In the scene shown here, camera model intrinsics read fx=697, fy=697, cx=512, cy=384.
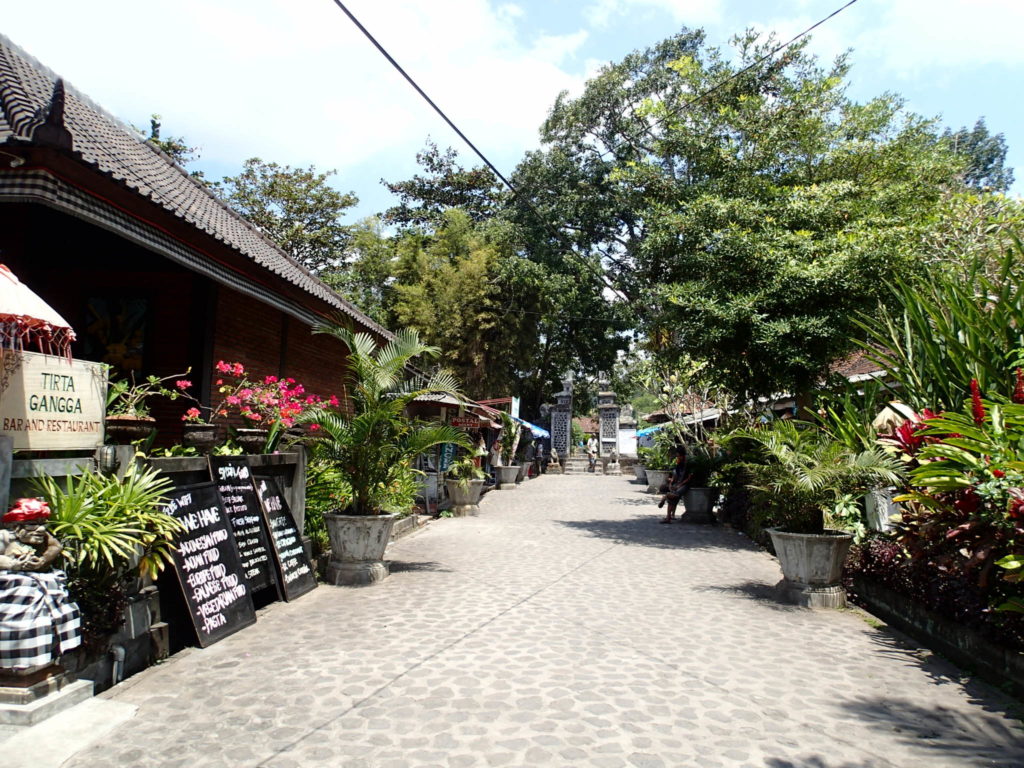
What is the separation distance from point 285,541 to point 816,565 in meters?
5.60

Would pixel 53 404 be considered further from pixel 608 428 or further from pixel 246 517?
pixel 608 428

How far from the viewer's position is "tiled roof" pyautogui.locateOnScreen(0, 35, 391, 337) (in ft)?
17.1

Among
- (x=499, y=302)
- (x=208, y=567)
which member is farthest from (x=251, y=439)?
(x=499, y=302)

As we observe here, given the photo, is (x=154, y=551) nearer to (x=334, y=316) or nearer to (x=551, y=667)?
(x=551, y=667)

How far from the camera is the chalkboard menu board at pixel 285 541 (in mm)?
7047

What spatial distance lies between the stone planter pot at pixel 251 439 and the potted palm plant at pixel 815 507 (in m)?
5.48

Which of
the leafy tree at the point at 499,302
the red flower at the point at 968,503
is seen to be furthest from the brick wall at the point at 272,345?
the leafy tree at the point at 499,302

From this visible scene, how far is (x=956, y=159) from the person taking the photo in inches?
578

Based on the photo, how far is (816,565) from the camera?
740cm

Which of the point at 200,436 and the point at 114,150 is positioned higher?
the point at 114,150

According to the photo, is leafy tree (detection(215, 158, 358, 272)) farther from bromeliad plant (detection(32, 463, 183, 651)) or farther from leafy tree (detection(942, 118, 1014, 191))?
leafy tree (detection(942, 118, 1014, 191))

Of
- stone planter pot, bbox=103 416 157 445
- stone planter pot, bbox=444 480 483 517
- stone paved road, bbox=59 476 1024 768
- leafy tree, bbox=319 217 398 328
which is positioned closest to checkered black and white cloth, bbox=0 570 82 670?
stone paved road, bbox=59 476 1024 768

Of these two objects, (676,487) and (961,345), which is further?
(676,487)

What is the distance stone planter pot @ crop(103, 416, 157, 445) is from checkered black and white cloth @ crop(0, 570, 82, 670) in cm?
134
